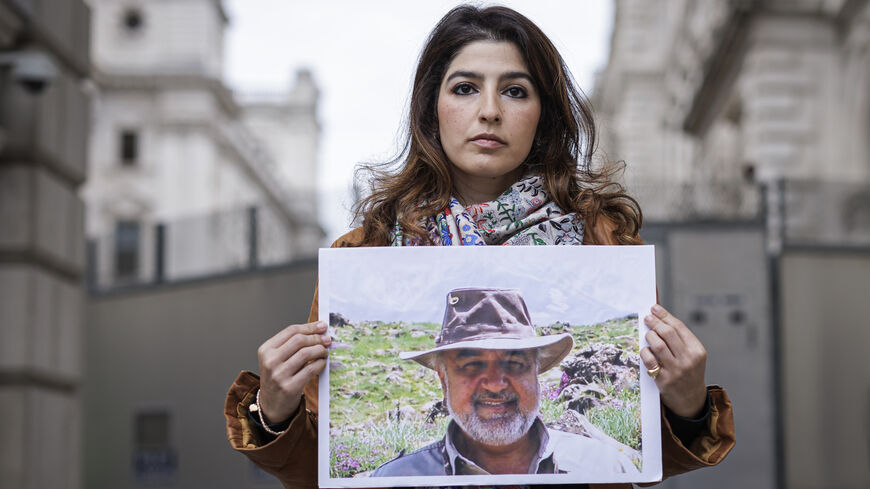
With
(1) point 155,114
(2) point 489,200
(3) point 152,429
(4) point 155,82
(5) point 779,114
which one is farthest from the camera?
(1) point 155,114

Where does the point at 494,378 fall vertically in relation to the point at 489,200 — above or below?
below

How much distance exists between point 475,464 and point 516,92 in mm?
869

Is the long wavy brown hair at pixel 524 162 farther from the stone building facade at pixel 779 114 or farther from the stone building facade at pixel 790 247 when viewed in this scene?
the stone building facade at pixel 779 114

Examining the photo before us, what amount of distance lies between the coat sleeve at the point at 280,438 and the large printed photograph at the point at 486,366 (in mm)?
90

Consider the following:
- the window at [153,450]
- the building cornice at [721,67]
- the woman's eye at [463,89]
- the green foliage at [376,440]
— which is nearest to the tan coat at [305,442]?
the green foliage at [376,440]

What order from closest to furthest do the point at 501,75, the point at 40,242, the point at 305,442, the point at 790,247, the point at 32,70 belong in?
the point at 305,442 → the point at 501,75 → the point at 32,70 → the point at 40,242 → the point at 790,247

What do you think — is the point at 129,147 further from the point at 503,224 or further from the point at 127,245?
the point at 503,224

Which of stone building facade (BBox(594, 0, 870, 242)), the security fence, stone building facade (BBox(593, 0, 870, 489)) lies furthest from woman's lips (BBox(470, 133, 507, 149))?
the security fence

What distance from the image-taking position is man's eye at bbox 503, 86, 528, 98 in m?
2.63

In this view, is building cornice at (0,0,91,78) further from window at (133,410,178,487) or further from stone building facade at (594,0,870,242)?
window at (133,410,178,487)

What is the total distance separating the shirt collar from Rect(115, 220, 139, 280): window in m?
36.1

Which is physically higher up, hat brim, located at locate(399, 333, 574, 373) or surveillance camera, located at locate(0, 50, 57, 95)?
surveillance camera, located at locate(0, 50, 57, 95)

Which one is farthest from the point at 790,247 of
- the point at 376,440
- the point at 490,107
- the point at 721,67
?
the point at 376,440

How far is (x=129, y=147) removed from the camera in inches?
1793
